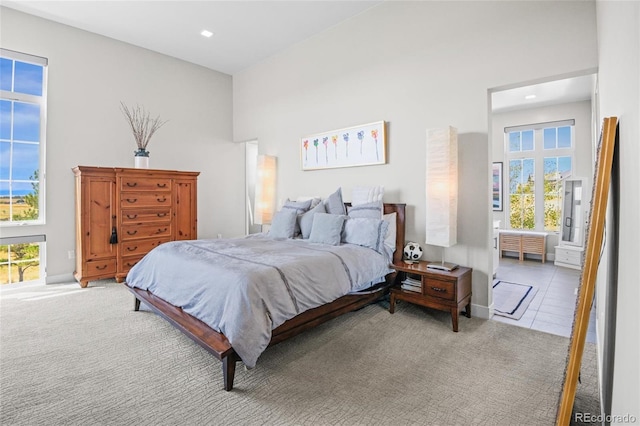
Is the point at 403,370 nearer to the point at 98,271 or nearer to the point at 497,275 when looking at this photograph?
the point at 497,275

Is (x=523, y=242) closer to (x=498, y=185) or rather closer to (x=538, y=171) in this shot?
(x=498, y=185)

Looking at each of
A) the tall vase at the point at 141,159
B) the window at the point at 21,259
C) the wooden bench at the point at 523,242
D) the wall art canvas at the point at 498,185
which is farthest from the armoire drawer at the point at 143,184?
the wall art canvas at the point at 498,185

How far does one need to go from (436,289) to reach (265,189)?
10.5ft

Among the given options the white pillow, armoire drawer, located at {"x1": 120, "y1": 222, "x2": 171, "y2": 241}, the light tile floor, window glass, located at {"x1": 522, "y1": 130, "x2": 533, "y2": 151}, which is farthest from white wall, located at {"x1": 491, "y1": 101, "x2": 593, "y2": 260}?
armoire drawer, located at {"x1": 120, "y1": 222, "x2": 171, "y2": 241}

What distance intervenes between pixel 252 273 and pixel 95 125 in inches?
161

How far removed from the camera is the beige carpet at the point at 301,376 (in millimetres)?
1760

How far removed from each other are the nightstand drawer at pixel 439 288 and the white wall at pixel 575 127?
383cm

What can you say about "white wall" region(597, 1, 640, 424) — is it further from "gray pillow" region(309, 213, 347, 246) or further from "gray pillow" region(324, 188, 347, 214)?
"gray pillow" region(324, 188, 347, 214)

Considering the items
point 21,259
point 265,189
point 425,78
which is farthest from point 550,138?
point 21,259

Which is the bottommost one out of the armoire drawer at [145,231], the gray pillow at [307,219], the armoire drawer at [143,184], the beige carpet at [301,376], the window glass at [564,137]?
the beige carpet at [301,376]

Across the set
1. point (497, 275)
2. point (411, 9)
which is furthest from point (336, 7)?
point (497, 275)

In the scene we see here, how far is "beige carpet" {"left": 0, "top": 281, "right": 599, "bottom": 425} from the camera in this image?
1.76 meters

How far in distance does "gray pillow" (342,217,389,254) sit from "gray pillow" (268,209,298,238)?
836 millimetres

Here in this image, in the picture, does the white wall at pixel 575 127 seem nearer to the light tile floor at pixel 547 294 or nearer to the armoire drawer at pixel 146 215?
the light tile floor at pixel 547 294
